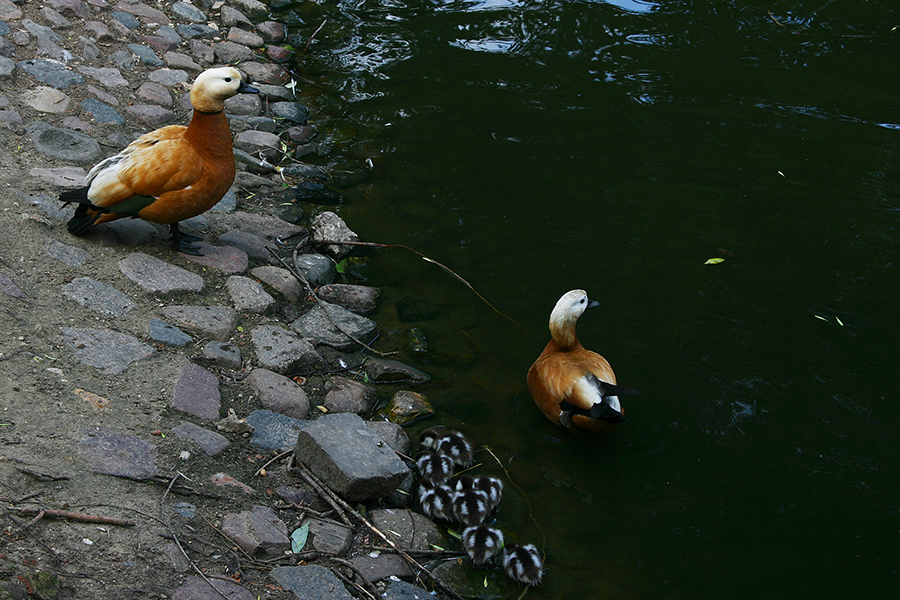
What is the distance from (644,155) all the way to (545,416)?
11.5ft

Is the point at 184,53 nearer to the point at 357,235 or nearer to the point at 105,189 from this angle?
the point at 357,235

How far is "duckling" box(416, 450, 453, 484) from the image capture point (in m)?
4.20

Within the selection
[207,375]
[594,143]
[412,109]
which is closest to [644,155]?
[594,143]

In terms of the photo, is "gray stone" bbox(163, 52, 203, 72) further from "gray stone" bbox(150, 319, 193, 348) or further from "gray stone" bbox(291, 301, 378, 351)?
"gray stone" bbox(150, 319, 193, 348)

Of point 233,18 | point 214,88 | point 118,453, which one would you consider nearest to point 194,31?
point 233,18

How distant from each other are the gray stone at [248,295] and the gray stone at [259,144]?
7.58 ft

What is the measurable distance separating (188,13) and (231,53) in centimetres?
88

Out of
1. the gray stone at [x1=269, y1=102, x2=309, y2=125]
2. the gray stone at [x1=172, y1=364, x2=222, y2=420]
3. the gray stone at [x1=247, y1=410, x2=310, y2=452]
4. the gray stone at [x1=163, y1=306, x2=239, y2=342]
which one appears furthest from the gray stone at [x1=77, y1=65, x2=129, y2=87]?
the gray stone at [x1=247, y1=410, x2=310, y2=452]

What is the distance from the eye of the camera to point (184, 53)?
26.8ft

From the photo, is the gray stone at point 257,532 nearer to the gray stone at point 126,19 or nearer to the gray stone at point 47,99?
the gray stone at point 47,99

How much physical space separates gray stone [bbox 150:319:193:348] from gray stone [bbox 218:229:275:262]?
1.19 m

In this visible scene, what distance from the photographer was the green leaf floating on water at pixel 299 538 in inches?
136

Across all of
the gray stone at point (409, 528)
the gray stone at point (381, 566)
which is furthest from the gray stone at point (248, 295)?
the gray stone at point (381, 566)

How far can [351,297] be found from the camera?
18.5 ft
